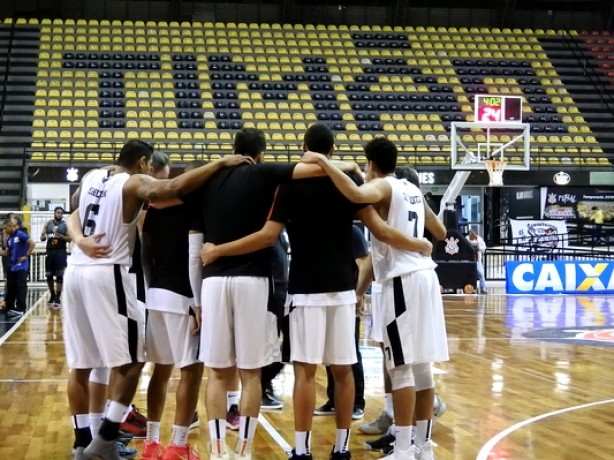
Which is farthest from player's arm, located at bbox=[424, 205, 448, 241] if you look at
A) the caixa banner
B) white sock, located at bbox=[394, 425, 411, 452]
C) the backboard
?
the backboard

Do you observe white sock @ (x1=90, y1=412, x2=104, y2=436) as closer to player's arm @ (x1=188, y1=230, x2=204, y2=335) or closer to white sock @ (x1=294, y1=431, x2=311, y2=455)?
player's arm @ (x1=188, y1=230, x2=204, y2=335)

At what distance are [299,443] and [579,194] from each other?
2550 cm

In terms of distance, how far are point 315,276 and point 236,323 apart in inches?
20.0

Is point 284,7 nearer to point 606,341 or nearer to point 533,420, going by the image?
point 606,341

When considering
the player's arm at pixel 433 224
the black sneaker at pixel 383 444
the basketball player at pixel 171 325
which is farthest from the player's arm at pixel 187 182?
the black sneaker at pixel 383 444

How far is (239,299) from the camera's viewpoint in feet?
15.7

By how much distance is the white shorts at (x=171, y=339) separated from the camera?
5016 mm

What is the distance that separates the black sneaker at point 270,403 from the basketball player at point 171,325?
1.74 meters

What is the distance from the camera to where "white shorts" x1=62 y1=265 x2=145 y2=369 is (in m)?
Result: 5.06

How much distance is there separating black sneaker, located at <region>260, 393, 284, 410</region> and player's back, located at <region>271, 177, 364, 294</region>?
222 cm

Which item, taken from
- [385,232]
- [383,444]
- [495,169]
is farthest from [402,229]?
[495,169]

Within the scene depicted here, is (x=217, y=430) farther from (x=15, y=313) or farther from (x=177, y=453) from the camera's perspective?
(x=15, y=313)

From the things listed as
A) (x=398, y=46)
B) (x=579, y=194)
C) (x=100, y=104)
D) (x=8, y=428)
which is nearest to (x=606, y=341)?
(x=8, y=428)

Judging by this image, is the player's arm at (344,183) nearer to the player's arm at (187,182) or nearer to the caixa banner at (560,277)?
the player's arm at (187,182)
